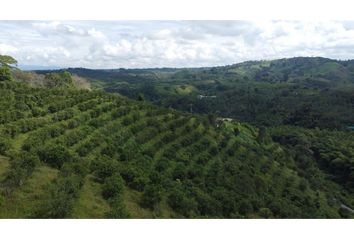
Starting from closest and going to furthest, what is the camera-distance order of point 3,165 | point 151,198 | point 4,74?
point 3,165 → point 151,198 → point 4,74

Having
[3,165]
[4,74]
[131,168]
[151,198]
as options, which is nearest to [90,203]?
[151,198]

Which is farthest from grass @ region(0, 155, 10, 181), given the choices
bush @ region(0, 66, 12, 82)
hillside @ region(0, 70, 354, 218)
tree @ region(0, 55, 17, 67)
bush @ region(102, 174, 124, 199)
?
tree @ region(0, 55, 17, 67)

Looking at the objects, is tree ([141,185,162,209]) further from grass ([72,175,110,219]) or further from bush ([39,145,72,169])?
bush ([39,145,72,169])

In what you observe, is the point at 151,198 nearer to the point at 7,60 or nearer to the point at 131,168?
the point at 131,168

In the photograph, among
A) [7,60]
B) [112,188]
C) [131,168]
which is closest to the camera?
[112,188]

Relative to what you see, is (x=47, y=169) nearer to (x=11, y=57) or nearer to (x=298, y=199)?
(x=298, y=199)

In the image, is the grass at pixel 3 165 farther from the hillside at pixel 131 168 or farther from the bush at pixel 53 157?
the bush at pixel 53 157

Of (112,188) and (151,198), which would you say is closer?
(112,188)
